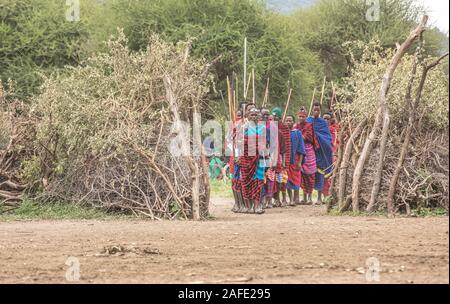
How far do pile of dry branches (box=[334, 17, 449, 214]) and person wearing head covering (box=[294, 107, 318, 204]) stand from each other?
3.17 m

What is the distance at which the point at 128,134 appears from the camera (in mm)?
13125

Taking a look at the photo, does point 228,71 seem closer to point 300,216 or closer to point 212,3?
point 212,3

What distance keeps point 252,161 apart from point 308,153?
297 cm

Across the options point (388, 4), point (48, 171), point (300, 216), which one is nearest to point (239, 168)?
point (300, 216)

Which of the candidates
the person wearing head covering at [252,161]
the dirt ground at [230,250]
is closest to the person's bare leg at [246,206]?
the person wearing head covering at [252,161]

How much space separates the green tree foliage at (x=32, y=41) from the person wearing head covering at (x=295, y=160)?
12.2 metres

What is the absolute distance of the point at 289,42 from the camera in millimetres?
30656

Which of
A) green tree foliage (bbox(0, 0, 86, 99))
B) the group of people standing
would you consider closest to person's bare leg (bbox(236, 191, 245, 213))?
the group of people standing

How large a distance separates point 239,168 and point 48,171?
2.90 meters

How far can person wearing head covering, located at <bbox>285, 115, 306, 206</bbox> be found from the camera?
1722cm

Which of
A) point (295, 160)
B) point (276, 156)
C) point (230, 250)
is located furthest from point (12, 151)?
point (230, 250)

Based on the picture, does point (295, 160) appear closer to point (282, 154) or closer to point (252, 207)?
point (282, 154)

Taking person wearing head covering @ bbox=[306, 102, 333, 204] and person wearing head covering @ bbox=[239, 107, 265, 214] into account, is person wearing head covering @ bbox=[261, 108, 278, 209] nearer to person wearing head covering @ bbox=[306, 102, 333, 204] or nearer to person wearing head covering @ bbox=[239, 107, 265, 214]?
person wearing head covering @ bbox=[239, 107, 265, 214]

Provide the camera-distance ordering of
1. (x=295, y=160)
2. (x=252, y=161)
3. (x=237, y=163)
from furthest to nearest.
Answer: (x=295, y=160) < (x=237, y=163) < (x=252, y=161)
